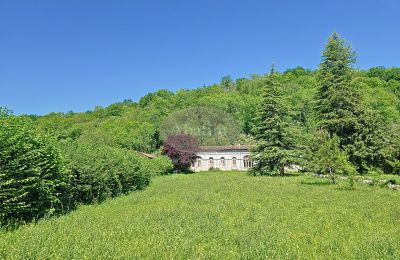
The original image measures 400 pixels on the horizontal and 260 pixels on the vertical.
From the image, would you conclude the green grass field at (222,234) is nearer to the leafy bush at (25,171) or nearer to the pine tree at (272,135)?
the leafy bush at (25,171)

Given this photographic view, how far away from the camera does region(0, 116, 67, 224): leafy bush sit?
12211mm

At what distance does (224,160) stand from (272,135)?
2765 centimetres

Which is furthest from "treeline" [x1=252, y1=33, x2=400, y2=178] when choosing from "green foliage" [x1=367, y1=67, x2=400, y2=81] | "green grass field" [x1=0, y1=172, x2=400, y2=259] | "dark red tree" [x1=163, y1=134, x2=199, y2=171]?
"green foliage" [x1=367, y1=67, x2=400, y2=81]

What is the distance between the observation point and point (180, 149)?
5753 cm

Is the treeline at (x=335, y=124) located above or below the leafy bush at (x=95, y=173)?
above

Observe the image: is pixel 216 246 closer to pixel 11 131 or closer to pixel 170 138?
pixel 11 131

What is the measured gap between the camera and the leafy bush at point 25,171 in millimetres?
12211

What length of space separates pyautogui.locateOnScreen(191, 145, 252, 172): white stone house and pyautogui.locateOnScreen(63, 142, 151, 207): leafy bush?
46.2m

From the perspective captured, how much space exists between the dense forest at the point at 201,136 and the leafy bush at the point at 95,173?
0.21 ft

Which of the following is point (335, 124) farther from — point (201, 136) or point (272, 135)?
point (201, 136)

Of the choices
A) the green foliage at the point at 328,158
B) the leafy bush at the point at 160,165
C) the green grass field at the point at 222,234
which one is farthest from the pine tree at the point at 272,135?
the green grass field at the point at 222,234

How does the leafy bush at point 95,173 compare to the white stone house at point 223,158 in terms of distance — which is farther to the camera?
the white stone house at point 223,158

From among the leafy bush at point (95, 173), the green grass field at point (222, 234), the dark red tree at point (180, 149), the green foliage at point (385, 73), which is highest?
the green foliage at point (385, 73)

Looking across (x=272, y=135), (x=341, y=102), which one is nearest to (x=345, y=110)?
(x=341, y=102)
